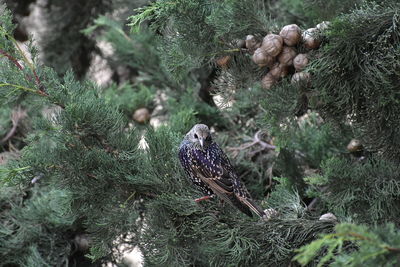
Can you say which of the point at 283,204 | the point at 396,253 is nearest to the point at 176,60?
the point at 283,204

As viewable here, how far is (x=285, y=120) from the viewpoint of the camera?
2121mm

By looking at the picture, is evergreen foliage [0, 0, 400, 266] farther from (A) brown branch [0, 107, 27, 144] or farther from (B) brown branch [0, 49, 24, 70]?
(A) brown branch [0, 107, 27, 144]

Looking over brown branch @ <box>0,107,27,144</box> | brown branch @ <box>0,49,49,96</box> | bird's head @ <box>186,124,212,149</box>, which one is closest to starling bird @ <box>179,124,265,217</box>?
bird's head @ <box>186,124,212,149</box>

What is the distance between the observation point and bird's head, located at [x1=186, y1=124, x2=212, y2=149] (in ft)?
8.23

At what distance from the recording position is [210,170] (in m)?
2.46

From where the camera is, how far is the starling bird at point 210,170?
91.7 inches

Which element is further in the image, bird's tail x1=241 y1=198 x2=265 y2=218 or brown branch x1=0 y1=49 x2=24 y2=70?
bird's tail x1=241 y1=198 x2=265 y2=218

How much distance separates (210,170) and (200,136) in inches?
6.3

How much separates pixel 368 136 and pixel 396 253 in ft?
2.84

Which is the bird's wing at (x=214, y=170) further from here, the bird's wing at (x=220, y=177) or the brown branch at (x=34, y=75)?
the brown branch at (x=34, y=75)

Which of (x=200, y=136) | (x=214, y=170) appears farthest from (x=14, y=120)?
(x=214, y=170)

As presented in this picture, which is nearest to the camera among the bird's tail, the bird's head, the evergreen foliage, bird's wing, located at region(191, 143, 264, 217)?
the evergreen foliage

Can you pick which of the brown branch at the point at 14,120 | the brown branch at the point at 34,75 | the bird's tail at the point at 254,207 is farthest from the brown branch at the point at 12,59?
the brown branch at the point at 14,120

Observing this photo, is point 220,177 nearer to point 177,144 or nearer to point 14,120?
point 177,144
